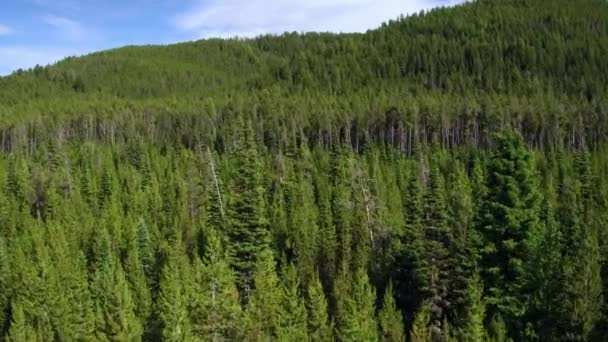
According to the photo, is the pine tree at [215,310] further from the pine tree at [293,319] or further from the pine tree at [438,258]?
the pine tree at [438,258]

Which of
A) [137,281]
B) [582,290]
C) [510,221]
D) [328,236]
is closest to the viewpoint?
[582,290]

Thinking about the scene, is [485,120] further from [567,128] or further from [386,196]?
[386,196]

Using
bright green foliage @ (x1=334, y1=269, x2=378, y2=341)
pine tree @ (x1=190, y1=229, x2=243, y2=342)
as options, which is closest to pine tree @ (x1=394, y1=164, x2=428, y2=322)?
bright green foliage @ (x1=334, y1=269, x2=378, y2=341)

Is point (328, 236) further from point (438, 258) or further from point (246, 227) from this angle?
point (438, 258)

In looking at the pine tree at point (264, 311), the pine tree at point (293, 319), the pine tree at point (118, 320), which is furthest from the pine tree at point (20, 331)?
the pine tree at point (293, 319)

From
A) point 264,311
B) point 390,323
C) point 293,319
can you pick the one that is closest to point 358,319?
point 390,323

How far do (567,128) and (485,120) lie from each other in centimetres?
1655

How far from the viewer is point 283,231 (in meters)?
59.6

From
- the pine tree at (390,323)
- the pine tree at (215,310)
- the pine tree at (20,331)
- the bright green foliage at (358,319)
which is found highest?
the pine tree at (215,310)

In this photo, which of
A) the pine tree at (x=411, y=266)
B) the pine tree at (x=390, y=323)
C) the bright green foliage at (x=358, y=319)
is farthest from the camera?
the pine tree at (x=411, y=266)

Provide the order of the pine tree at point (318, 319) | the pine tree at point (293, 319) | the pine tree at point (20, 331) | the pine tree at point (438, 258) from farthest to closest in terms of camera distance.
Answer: the pine tree at point (20, 331) < the pine tree at point (438, 258) < the pine tree at point (318, 319) < the pine tree at point (293, 319)

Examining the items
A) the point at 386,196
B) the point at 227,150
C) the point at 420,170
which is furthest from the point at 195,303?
the point at 227,150

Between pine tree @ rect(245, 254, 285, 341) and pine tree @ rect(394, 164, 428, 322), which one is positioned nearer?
pine tree @ rect(245, 254, 285, 341)

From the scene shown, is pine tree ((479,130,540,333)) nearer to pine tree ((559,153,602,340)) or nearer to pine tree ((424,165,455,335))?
pine tree ((559,153,602,340))
